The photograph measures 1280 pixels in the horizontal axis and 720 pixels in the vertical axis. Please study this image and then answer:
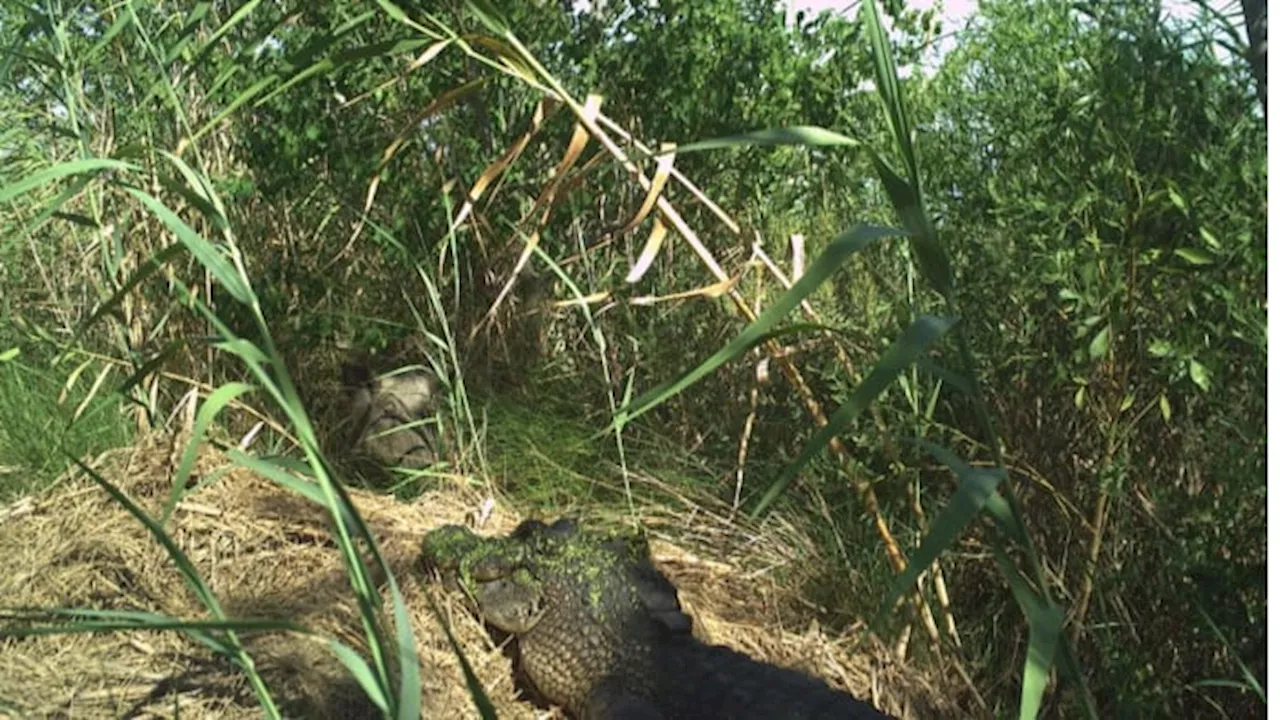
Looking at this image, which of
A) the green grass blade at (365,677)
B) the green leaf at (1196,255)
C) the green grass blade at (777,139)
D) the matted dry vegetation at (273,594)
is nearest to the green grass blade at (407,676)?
the green grass blade at (365,677)

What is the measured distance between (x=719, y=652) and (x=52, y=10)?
2153mm

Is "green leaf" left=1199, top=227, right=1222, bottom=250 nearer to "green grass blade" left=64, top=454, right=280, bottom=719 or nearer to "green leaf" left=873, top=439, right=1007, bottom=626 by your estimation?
"green leaf" left=873, top=439, right=1007, bottom=626

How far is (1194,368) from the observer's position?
9.83 feet

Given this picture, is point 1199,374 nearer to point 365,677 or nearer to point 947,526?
point 947,526

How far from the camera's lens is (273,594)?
3557 mm

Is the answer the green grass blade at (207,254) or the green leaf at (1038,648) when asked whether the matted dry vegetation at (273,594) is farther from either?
the green leaf at (1038,648)

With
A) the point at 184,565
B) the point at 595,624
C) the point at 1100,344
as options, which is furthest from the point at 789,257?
the point at 184,565

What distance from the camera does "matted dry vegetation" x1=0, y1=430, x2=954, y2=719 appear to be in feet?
10.1

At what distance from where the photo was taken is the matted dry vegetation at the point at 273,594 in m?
3.08

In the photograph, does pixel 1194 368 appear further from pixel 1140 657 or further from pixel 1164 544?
pixel 1140 657

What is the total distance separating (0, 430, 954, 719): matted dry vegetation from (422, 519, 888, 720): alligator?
96 millimetres

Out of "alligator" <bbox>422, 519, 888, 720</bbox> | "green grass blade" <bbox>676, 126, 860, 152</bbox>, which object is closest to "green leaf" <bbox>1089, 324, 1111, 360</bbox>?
"alligator" <bbox>422, 519, 888, 720</bbox>

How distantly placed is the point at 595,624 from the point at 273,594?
761mm

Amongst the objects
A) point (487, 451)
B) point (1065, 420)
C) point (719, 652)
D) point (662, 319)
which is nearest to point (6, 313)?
point (487, 451)
